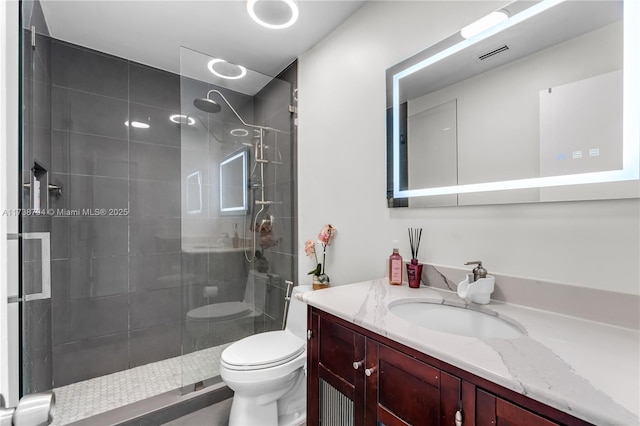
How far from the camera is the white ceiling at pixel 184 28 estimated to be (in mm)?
1721

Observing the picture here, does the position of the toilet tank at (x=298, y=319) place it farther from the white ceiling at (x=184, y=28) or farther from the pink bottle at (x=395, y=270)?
the white ceiling at (x=184, y=28)

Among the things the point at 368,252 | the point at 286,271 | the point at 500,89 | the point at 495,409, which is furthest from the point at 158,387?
the point at 500,89

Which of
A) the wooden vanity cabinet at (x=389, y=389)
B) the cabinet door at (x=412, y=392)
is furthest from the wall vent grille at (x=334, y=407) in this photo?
the cabinet door at (x=412, y=392)

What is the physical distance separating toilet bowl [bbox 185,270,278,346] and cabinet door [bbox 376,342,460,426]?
1.56 m

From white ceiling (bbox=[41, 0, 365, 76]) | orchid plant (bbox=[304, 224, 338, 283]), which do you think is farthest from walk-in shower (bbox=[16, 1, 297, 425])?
orchid plant (bbox=[304, 224, 338, 283])

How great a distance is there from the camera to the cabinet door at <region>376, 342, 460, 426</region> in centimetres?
67

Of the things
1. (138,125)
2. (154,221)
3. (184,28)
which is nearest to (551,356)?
(184,28)

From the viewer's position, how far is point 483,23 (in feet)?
3.75

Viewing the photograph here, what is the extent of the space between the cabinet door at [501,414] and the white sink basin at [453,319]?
0.42m

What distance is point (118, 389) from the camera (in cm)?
200

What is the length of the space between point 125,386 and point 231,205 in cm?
148

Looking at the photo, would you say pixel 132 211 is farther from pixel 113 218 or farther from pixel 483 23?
pixel 483 23

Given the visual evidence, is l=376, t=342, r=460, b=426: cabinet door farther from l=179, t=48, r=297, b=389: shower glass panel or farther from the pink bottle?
l=179, t=48, r=297, b=389: shower glass panel

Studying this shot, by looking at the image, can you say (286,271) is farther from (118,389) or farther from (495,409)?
(495,409)
